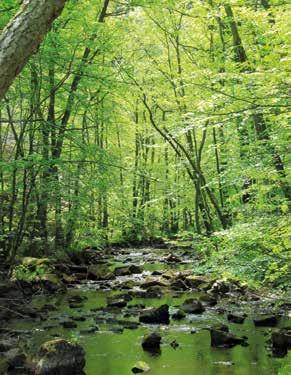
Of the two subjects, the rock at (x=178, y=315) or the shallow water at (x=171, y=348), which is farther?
the rock at (x=178, y=315)

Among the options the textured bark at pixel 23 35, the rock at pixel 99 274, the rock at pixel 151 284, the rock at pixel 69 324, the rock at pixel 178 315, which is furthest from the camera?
the rock at pixel 99 274

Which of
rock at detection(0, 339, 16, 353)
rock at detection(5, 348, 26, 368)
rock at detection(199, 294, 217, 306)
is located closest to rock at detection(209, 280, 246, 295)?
rock at detection(199, 294, 217, 306)

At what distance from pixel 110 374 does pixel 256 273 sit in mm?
2555

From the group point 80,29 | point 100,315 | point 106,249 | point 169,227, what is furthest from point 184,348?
point 169,227

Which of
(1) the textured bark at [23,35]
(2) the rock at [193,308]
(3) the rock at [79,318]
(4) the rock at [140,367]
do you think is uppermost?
(1) the textured bark at [23,35]

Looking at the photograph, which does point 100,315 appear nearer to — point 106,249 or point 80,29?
point 80,29

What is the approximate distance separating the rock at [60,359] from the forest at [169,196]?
0.02 meters

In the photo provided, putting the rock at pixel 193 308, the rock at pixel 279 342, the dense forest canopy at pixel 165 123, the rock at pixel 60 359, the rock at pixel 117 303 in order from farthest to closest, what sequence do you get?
the rock at pixel 117 303
the rock at pixel 193 308
the rock at pixel 279 342
the dense forest canopy at pixel 165 123
the rock at pixel 60 359

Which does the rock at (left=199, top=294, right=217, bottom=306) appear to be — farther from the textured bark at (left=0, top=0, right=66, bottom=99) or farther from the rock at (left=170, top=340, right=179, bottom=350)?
the textured bark at (left=0, top=0, right=66, bottom=99)

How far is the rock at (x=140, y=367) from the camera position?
270 inches

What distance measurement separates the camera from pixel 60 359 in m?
6.93

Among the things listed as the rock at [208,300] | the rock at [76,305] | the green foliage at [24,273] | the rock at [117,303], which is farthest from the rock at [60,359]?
the rock at [208,300]

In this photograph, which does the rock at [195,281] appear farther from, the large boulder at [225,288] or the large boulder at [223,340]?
the large boulder at [223,340]

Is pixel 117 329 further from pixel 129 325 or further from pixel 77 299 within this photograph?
pixel 77 299
